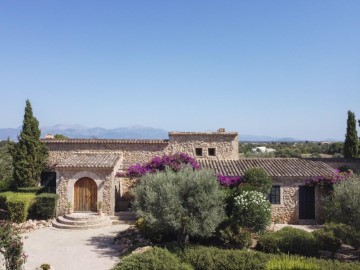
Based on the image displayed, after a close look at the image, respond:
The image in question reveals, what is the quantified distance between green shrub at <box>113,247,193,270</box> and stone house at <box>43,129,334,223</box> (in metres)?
7.90

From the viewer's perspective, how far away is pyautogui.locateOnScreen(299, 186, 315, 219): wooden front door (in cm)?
1906

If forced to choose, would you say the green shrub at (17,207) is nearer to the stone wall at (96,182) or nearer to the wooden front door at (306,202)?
the stone wall at (96,182)

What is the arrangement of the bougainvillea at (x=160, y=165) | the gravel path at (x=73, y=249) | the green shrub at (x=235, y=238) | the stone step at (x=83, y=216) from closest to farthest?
the gravel path at (x=73, y=249) < the green shrub at (x=235, y=238) < the stone step at (x=83, y=216) < the bougainvillea at (x=160, y=165)

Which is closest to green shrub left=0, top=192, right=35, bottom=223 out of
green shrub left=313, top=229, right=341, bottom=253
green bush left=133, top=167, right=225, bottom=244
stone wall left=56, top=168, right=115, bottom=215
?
stone wall left=56, top=168, right=115, bottom=215

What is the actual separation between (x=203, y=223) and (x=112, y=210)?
310 inches

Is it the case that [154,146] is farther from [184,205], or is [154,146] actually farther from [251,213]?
[251,213]

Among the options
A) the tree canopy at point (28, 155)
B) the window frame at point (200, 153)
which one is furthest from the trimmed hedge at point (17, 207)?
the window frame at point (200, 153)

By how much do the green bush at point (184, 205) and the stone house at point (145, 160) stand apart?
5910mm

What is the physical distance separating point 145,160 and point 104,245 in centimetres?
868

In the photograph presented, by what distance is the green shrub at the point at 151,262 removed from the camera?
1101cm

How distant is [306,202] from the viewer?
1906cm

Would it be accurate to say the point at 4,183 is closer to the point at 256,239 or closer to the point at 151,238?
the point at 151,238

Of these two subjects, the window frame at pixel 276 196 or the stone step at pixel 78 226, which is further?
the window frame at pixel 276 196

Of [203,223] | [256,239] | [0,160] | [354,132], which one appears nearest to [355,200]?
[256,239]
